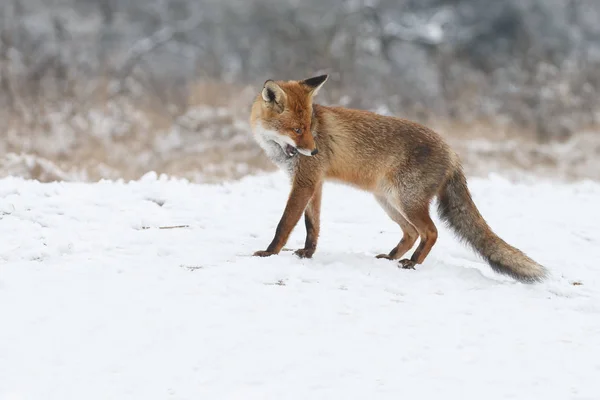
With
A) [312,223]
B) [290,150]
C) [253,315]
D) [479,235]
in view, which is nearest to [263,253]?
[312,223]

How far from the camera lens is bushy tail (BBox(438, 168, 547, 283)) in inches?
237

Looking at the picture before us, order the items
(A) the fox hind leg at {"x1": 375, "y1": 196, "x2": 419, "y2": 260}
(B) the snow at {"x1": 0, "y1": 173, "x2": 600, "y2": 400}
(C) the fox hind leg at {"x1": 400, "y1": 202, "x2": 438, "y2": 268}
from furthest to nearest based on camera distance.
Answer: (A) the fox hind leg at {"x1": 375, "y1": 196, "x2": 419, "y2": 260} < (C) the fox hind leg at {"x1": 400, "y1": 202, "x2": 438, "y2": 268} < (B) the snow at {"x1": 0, "y1": 173, "x2": 600, "y2": 400}

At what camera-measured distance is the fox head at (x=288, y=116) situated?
6.14m

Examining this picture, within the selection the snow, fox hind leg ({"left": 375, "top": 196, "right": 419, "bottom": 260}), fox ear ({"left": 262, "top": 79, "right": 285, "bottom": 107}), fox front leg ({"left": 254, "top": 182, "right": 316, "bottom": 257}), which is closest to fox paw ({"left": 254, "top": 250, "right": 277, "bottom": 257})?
fox front leg ({"left": 254, "top": 182, "right": 316, "bottom": 257})

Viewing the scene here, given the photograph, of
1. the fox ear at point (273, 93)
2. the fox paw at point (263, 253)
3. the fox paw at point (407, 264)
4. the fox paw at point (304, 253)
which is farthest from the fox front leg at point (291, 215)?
the fox paw at point (407, 264)

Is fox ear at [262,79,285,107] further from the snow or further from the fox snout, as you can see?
the snow

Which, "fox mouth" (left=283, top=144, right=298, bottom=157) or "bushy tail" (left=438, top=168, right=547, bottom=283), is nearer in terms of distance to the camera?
"bushy tail" (left=438, top=168, right=547, bottom=283)

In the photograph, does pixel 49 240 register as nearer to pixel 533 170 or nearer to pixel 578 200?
pixel 578 200

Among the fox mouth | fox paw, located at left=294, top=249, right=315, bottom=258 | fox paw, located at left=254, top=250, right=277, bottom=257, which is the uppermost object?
the fox mouth

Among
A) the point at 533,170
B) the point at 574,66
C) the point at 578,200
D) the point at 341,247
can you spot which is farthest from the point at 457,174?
the point at 574,66

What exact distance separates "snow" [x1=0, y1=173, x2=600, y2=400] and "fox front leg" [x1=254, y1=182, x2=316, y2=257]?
31 centimetres

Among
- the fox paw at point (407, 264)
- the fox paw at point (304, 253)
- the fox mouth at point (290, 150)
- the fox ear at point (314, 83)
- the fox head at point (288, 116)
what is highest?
the fox ear at point (314, 83)

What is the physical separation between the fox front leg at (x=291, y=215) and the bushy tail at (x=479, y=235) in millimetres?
1585

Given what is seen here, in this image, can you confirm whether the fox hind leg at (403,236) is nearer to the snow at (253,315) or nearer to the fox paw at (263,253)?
the snow at (253,315)
